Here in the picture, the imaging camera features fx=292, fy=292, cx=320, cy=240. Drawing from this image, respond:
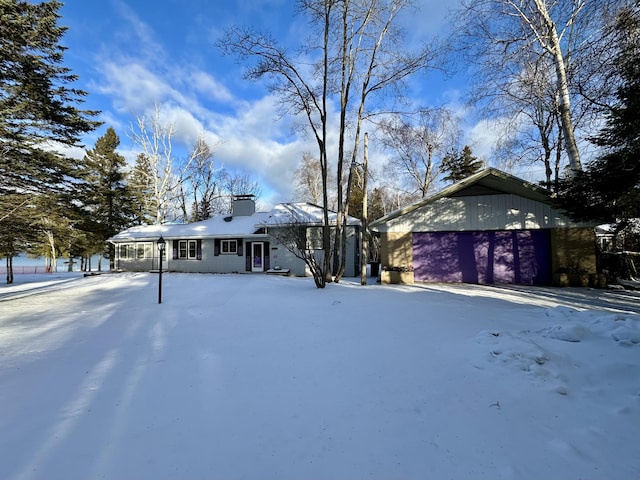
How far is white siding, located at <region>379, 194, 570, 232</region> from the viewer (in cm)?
1128

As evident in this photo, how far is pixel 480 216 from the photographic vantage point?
38.8 feet

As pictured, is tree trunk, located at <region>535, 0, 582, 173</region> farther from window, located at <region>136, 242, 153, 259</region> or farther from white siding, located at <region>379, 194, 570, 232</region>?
window, located at <region>136, 242, 153, 259</region>

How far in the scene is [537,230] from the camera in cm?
1140

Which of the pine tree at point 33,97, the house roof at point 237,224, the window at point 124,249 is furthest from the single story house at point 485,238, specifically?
the window at point 124,249

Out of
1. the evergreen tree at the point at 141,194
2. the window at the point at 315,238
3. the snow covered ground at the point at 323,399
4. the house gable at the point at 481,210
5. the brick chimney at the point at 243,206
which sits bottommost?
the snow covered ground at the point at 323,399

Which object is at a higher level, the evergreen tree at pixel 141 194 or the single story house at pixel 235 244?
the evergreen tree at pixel 141 194

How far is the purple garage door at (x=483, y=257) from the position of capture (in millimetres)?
11438

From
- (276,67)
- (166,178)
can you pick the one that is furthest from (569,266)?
(166,178)

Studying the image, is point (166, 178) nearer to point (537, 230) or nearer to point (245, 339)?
point (245, 339)

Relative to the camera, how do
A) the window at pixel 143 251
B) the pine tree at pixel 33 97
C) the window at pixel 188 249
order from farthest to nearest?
the window at pixel 143 251
the window at pixel 188 249
the pine tree at pixel 33 97

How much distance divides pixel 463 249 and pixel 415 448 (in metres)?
11.4

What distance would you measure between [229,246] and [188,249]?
10.1 ft

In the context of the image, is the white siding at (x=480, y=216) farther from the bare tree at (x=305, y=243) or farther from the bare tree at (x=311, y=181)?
the bare tree at (x=311, y=181)

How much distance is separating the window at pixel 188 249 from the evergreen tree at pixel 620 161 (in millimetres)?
18490
